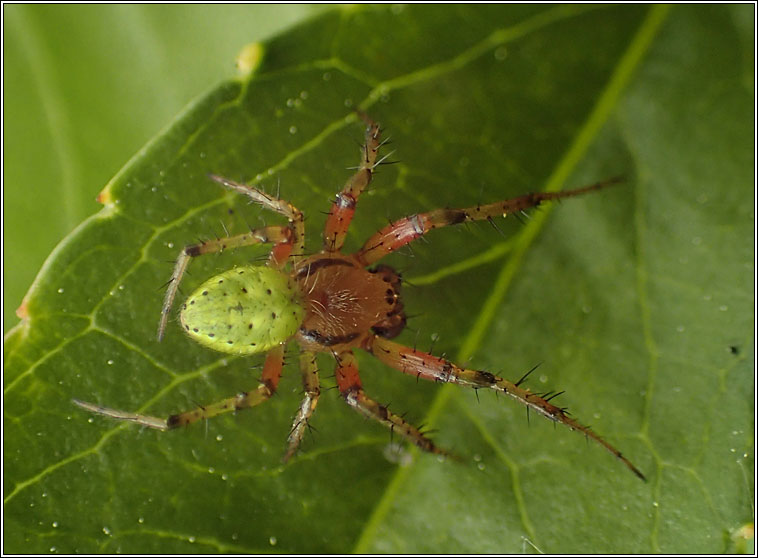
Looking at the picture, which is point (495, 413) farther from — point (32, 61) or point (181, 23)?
point (32, 61)

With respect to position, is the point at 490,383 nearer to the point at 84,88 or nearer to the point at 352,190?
the point at 352,190

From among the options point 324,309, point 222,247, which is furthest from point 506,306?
point 222,247

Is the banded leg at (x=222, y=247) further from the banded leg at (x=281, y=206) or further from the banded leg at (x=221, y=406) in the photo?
the banded leg at (x=221, y=406)

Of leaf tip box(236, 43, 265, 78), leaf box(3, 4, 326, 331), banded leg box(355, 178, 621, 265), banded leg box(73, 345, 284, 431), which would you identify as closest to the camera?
leaf tip box(236, 43, 265, 78)

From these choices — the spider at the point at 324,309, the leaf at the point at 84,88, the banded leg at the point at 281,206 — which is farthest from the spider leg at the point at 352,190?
the leaf at the point at 84,88

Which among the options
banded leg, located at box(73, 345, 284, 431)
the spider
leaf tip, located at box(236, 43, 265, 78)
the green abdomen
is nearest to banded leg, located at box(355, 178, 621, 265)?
the spider

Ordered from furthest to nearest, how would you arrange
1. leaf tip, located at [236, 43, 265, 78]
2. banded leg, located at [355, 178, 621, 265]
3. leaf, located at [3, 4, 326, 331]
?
leaf, located at [3, 4, 326, 331] → banded leg, located at [355, 178, 621, 265] → leaf tip, located at [236, 43, 265, 78]

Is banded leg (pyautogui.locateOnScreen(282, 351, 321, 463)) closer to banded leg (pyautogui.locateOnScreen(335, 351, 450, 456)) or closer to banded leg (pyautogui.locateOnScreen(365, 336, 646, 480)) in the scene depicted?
banded leg (pyautogui.locateOnScreen(335, 351, 450, 456))

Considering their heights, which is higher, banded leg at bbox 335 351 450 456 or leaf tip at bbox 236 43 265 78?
leaf tip at bbox 236 43 265 78
